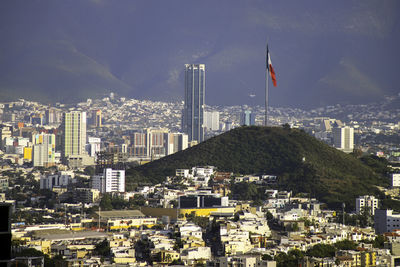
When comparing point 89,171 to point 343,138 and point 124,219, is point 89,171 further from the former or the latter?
point 124,219

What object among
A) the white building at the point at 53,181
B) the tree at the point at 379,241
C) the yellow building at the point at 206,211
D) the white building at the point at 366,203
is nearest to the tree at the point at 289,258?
the tree at the point at 379,241

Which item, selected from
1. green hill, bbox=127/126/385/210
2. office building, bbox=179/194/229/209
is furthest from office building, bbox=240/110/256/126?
office building, bbox=179/194/229/209

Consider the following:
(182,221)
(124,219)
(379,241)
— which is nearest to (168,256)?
(182,221)

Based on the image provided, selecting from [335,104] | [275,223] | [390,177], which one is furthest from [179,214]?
[335,104]

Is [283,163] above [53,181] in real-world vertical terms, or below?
above

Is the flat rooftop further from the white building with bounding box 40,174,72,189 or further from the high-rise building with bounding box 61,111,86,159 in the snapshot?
the high-rise building with bounding box 61,111,86,159

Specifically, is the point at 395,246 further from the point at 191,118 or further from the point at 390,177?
the point at 191,118

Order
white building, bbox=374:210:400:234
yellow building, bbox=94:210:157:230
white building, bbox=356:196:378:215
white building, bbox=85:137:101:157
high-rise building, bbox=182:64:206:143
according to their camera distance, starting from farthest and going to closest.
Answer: high-rise building, bbox=182:64:206:143 < white building, bbox=85:137:101:157 < white building, bbox=356:196:378:215 < white building, bbox=374:210:400:234 < yellow building, bbox=94:210:157:230
